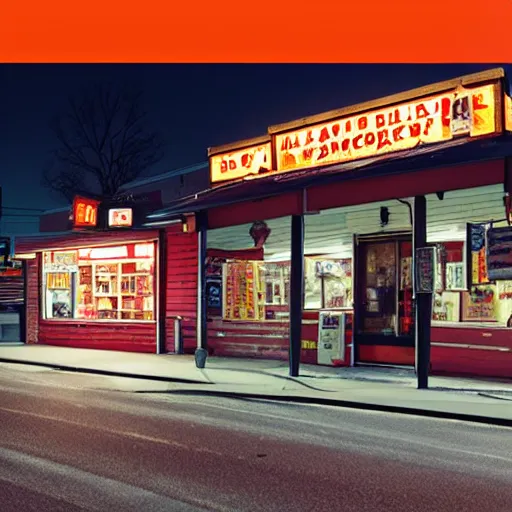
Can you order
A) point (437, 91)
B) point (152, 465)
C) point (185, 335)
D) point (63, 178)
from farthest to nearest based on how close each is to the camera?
point (63, 178) < point (185, 335) < point (437, 91) < point (152, 465)

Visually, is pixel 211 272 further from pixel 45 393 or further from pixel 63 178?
pixel 63 178

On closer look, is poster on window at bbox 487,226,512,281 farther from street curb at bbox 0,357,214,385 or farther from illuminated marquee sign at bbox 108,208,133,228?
illuminated marquee sign at bbox 108,208,133,228

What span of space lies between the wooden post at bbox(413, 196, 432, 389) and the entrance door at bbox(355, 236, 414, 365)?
2623mm

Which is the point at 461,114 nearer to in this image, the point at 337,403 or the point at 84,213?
the point at 337,403

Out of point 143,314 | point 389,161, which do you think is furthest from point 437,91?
point 143,314

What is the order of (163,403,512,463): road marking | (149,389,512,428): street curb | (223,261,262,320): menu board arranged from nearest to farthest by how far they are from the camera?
1. (163,403,512,463): road marking
2. (149,389,512,428): street curb
3. (223,261,262,320): menu board

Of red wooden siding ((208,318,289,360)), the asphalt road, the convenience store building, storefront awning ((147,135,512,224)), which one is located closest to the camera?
the asphalt road

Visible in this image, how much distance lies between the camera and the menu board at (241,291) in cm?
1945

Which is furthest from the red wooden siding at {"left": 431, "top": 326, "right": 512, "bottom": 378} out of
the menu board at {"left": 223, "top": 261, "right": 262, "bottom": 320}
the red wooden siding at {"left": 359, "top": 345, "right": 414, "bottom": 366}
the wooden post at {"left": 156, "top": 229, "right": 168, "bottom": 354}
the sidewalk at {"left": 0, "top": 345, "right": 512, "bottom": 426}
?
the wooden post at {"left": 156, "top": 229, "right": 168, "bottom": 354}

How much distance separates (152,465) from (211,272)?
40.8 ft

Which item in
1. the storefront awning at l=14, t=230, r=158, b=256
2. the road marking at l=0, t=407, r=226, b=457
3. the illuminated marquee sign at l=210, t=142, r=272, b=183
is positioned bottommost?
the road marking at l=0, t=407, r=226, b=457

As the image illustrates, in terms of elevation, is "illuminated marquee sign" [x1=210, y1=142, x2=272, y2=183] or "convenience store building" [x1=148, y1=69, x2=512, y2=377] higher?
"illuminated marquee sign" [x1=210, y1=142, x2=272, y2=183]

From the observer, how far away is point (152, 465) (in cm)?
766

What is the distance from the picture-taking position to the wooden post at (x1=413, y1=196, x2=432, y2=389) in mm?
13211
